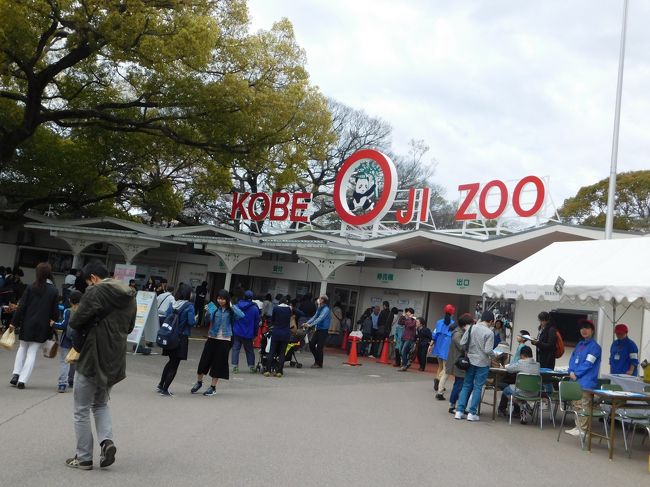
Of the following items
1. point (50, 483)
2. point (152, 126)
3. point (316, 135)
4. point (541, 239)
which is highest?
point (316, 135)

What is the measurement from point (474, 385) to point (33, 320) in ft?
21.6

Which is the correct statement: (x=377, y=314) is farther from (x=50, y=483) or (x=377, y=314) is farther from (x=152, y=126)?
(x=50, y=483)

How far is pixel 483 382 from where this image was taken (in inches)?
395

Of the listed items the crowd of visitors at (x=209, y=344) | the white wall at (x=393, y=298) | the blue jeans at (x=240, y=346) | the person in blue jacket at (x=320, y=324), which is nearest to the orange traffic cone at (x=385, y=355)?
the crowd of visitors at (x=209, y=344)

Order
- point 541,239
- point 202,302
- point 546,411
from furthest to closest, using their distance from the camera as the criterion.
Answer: point 202,302, point 541,239, point 546,411

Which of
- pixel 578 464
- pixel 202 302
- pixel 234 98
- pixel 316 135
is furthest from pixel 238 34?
pixel 578 464

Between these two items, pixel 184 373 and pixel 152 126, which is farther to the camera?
pixel 152 126

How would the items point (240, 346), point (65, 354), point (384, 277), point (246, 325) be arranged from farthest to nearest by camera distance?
point (384, 277), point (240, 346), point (246, 325), point (65, 354)

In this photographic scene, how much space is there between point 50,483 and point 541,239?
15065mm

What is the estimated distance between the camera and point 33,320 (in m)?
9.04

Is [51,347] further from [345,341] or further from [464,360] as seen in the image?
[345,341]

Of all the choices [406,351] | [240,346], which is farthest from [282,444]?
[406,351]

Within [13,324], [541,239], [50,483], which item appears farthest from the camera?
[541,239]

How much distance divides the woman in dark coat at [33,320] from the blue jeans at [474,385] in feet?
20.2
